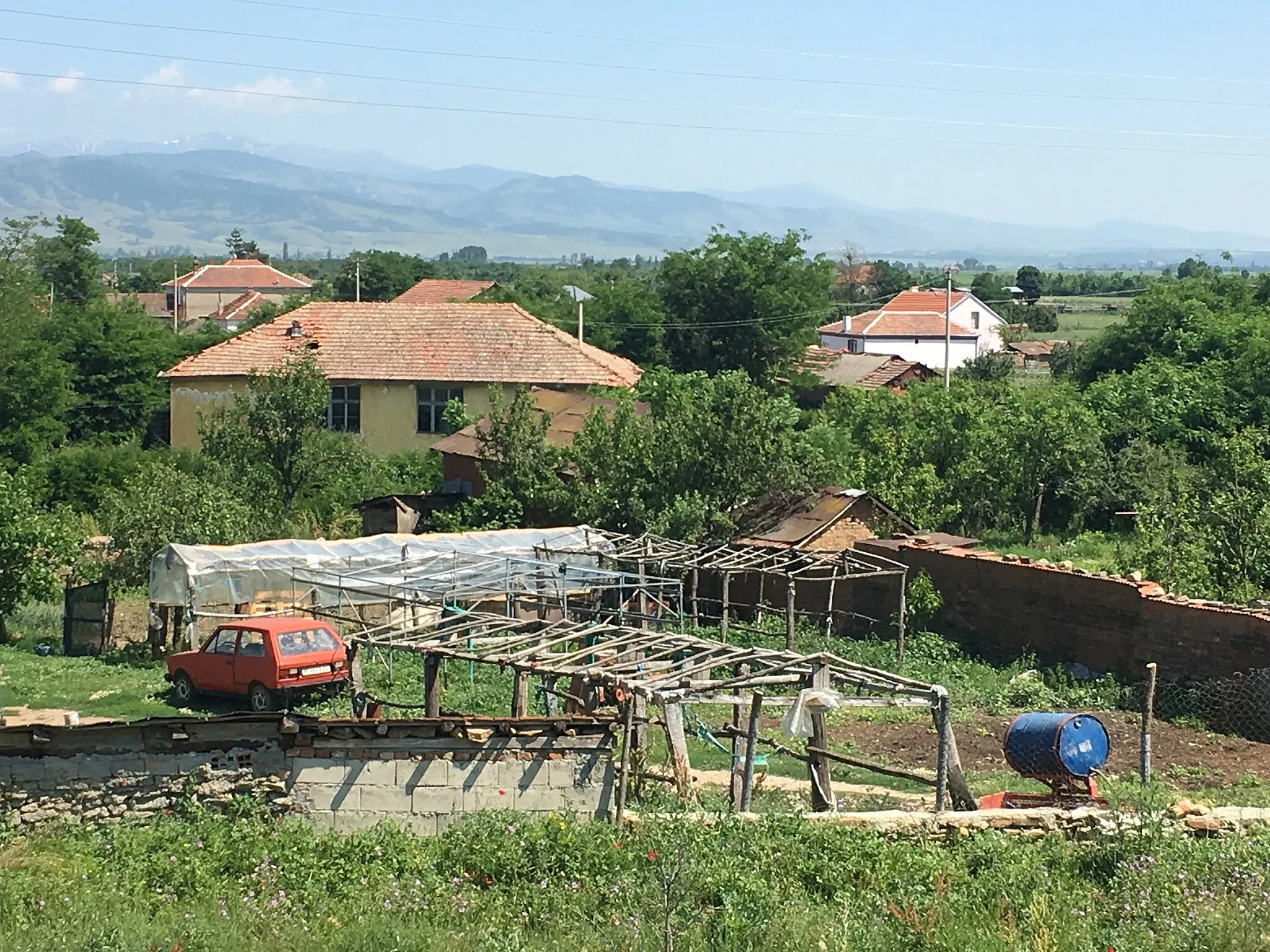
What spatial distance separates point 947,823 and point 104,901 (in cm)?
667

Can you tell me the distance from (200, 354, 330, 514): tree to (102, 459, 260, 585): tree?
343cm

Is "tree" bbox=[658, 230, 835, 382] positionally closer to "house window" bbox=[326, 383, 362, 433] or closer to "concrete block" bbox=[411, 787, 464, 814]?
"house window" bbox=[326, 383, 362, 433]

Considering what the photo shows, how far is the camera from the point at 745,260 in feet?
187

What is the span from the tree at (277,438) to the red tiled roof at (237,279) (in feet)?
292

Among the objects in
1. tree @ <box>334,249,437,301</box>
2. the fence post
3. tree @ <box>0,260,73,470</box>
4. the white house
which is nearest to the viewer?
the fence post

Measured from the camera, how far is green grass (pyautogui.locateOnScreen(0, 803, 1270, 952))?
9.36 meters

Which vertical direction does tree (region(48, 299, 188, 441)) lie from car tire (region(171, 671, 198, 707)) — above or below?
above

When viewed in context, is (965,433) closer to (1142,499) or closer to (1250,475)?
(1142,499)

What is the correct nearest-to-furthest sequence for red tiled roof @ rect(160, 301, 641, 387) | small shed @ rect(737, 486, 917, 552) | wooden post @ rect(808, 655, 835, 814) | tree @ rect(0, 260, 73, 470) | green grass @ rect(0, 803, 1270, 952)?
green grass @ rect(0, 803, 1270, 952), wooden post @ rect(808, 655, 835, 814), small shed @ rect(737, 486, 917, 552), tree @ rect(0, 260, 73, 470), red tiled roof @ rect(160, 301, 641, 387)

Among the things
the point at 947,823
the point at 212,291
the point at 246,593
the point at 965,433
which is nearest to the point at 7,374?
the point at 246,593

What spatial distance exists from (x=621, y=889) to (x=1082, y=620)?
1360 cm

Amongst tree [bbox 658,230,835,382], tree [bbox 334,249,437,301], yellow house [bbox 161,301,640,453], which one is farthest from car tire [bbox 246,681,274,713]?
tree [bbox 334,249,437,301]

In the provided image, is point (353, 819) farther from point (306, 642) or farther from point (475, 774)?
point (306, 642)

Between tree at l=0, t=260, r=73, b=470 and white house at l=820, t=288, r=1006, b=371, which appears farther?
white house at l=820, t=288, r=1006, b=371
